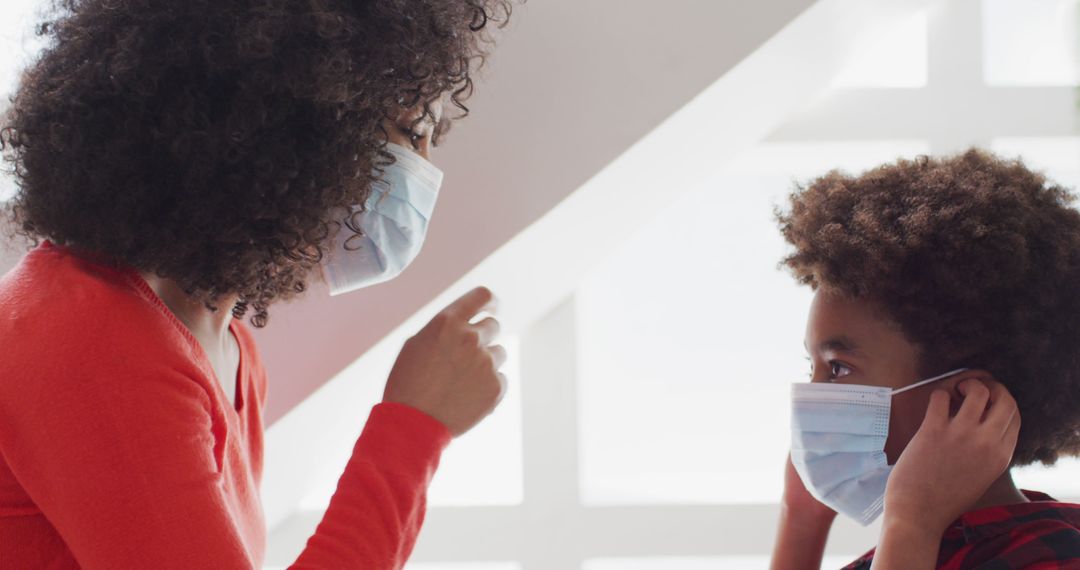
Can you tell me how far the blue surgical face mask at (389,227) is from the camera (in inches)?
40.1

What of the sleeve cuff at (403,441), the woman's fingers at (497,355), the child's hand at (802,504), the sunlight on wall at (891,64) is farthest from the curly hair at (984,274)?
the sunlight on wall at (891,64)

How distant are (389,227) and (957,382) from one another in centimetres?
69

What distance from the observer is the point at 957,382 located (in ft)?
3.49

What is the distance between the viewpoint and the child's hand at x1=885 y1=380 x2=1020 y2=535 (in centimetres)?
97

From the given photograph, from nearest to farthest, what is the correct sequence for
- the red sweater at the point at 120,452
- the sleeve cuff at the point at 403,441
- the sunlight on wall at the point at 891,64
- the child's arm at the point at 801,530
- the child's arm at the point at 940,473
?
the red sweater at the point at 120,452, the sleeve cuff at the point at 403,441, the child's arm at the point at 940,473, the child's arm at the point at 801,530, the sunlight on wall at the point at 891,64

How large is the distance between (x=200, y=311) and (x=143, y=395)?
27 cm

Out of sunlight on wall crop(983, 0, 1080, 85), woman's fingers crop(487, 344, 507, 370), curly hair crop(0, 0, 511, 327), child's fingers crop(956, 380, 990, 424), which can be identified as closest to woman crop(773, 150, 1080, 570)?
child's fingers crop(956, 380, 990, 424)

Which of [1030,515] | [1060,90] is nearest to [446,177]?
[1030,515]

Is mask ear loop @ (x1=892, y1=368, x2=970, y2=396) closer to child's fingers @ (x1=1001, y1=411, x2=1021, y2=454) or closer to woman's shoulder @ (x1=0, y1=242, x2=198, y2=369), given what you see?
child's fingers @ (x1=1001, y1=411, x2=1021, y2=454)

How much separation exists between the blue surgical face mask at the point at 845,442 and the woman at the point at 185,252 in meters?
0.41

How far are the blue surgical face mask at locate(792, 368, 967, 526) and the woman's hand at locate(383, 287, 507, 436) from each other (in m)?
0.41

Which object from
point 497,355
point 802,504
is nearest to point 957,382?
point 802,504

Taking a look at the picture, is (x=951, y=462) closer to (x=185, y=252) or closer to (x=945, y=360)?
(x=945, y=360)

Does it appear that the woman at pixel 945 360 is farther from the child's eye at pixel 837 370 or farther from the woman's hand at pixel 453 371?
the woman's hand at pixel 453 371
